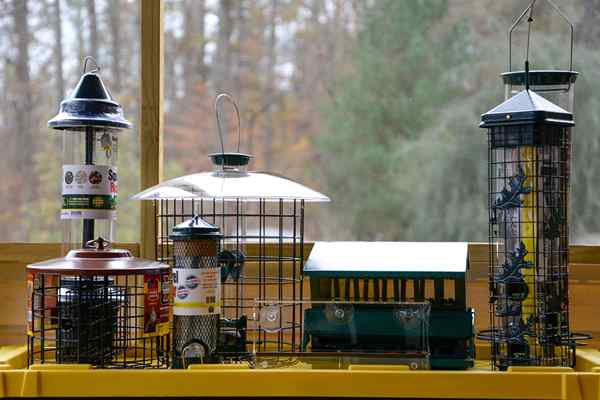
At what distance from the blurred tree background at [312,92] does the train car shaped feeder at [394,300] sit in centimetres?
434

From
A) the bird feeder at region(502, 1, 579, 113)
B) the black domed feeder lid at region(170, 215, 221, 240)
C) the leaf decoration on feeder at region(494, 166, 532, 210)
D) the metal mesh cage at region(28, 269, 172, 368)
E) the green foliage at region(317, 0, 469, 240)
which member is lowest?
the metal mesh cage at region(28, 269, 172, 368)

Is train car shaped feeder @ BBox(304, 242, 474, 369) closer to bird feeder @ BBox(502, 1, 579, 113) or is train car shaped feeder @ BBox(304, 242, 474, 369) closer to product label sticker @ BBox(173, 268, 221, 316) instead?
product label sticker @ BBox(173, 268, 221, 316)

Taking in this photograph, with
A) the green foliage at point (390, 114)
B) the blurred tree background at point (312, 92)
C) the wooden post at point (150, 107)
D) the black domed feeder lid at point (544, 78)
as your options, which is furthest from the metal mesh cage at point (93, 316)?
the green foliage at point (390, 114)

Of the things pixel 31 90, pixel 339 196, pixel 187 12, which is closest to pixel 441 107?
pixel 339 196

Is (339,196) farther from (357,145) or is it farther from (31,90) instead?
(31,90)

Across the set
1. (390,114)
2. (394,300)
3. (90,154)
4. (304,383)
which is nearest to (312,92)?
(390,114)

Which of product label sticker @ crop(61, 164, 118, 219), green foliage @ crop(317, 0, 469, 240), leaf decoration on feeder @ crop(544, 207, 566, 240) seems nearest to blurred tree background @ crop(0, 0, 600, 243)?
green foliage @ crop(317, 0, 469, 240)

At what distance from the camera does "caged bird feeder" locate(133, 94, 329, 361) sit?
192 centimetres

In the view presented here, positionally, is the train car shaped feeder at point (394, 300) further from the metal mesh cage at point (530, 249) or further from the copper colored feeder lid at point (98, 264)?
the copper colored feeder lid at point (98, 264)

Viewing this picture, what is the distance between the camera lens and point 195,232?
1.85 metres

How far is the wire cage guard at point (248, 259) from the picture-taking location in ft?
6.35

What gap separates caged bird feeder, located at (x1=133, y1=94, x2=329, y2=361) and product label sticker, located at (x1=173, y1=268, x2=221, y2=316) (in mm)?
68

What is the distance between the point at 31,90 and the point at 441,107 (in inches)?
107

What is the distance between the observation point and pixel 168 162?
22.2 feet
